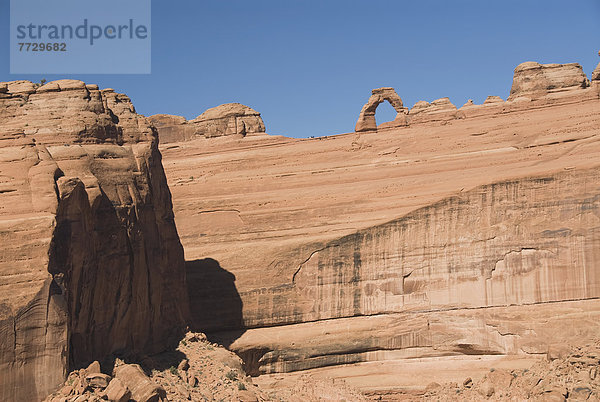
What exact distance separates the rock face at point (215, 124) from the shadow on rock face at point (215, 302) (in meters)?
10.5

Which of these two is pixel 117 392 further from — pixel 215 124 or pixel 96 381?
pixel 215 124

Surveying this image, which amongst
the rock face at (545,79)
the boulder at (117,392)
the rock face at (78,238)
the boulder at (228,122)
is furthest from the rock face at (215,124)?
the boulder at (117,392)

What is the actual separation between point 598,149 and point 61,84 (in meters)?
16.7

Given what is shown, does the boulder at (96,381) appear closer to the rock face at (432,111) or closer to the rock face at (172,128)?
the rock face at (432,111)

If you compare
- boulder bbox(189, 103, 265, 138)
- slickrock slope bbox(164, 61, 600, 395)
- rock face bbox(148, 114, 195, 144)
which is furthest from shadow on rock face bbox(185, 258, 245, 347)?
rock face bbox(148, 114, 195, 144)

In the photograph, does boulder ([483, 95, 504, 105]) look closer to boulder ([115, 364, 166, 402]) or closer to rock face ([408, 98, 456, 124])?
rock face ([408, 98, 456, 124])

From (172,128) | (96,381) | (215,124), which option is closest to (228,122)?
(215,124)

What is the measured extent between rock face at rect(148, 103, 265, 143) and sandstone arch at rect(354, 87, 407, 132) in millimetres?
5637

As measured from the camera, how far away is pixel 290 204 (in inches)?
1163

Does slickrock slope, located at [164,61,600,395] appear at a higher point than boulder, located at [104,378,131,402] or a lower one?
higher

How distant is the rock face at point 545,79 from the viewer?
36312mm

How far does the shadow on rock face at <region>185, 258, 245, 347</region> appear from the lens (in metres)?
27.2

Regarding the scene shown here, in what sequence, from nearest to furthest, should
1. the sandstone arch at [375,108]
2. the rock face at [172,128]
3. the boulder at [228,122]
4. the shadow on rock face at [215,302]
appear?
the shadow on rock face at [215,302]
the sandstone arch at [375,108]
the boulder at [228,122]
the rock face at [172,128]

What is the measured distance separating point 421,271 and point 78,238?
41.2 feet
